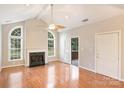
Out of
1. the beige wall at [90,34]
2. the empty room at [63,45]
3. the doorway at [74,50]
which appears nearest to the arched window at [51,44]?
the empty room at [63,45]

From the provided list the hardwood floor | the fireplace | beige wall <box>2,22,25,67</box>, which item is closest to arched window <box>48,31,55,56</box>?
the fireplace

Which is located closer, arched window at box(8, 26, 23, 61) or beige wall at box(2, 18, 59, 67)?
beige wall at box(2, 18, 59, 67)

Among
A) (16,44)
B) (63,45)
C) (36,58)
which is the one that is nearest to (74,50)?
(63,45)

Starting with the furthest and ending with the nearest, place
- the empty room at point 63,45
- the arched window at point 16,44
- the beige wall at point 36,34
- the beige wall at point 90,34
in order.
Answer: the beige wall at point 36,34
the arched window at point 16,44
the beige wall at point 90,34
the empty room at point 63,45

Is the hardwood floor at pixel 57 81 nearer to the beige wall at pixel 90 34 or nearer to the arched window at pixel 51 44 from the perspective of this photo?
the beige wall at pixel 90 34

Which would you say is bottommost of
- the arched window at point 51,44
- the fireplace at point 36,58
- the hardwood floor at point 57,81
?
the hardwood floor at point 57,81

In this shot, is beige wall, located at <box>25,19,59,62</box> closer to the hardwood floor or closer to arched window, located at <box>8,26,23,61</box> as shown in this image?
arched window, located at <box>8,26,23,61</box>

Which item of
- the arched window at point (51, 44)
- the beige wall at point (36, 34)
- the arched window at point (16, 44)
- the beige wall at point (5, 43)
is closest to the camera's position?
the beige wall at point (5, 43)

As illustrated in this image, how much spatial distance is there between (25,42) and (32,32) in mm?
808

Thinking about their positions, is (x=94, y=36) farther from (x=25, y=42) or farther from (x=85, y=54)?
(x=25, y=42)

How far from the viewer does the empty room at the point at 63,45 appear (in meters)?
3.99

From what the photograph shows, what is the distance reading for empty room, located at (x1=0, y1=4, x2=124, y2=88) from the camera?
3991mm

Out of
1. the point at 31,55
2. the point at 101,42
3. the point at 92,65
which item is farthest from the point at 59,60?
the point at 101,42

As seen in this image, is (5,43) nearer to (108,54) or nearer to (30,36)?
(30,36)
